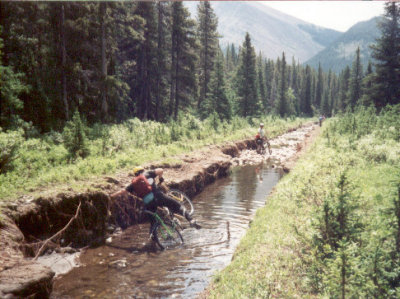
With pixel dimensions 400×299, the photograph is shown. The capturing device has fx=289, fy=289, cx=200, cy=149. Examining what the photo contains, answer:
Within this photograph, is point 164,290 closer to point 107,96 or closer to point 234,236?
point 234,236

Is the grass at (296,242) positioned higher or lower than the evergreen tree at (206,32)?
lower

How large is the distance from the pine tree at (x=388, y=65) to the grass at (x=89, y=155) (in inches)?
855

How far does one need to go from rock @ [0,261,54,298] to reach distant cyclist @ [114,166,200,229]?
11.4ft

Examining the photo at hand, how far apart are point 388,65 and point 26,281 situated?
38437 millimetres

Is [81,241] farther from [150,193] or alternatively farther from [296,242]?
[296,242]

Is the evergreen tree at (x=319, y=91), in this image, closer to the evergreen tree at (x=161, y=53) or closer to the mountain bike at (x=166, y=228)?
the evergreen tree at (x=161, y=53)

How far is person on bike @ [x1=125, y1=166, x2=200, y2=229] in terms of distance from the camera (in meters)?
8.86

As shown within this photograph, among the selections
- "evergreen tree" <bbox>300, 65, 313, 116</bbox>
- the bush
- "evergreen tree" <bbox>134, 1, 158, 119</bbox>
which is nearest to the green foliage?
the bush

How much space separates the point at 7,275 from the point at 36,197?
129 inches

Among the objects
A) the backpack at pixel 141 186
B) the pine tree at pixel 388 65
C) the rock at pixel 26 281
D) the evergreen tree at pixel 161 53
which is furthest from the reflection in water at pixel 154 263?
the pine tree at pixel 388 65

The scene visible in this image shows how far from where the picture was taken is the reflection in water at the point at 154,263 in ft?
21.4

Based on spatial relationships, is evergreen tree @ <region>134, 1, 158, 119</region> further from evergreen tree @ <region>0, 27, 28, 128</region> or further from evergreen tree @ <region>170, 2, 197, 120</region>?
evergreen tree @ <region>0, 27, 28, 128</region>

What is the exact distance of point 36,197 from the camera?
26.6 feet

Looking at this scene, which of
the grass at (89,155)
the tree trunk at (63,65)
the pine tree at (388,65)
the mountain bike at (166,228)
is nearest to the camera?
the mountain bike at (166,228)
